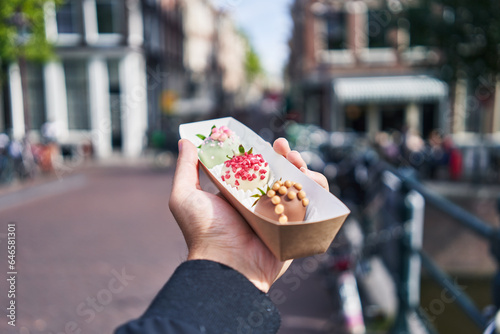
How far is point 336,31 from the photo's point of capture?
20719 millimetres

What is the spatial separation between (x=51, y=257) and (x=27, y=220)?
2.44 m

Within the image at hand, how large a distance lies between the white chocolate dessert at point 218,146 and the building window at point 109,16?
18.2 meters

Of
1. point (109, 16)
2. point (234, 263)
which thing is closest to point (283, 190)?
point (234, 263)

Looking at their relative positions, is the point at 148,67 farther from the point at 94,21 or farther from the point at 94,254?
the point at 94,254

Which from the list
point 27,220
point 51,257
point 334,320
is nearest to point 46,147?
point 27,220

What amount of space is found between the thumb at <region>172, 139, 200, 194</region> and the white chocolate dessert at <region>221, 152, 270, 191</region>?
28 centimetres

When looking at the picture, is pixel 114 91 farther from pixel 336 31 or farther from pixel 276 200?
pixel 276 200

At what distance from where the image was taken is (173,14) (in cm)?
2753

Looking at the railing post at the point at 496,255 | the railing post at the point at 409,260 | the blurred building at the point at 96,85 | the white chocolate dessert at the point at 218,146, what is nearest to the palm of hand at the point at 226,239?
the white chocolate dessert at the point at 218,146

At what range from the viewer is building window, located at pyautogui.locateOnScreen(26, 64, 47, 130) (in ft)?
59.6

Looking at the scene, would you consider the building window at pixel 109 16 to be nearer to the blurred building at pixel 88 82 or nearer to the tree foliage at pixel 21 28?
the blurred building at pixel 88 82

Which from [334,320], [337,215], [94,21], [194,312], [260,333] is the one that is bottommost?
[334,320]

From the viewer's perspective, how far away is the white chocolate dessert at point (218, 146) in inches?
75.0

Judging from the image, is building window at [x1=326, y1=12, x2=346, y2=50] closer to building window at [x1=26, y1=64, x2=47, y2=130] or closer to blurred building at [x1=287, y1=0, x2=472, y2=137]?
blurred building at [x1=287, y1=0, x2=472, y2=137]
